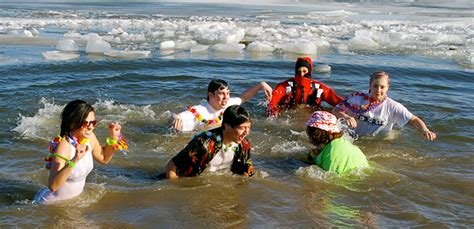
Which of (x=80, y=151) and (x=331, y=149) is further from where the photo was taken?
(x=331, y=149)

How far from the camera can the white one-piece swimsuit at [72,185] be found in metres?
4.38

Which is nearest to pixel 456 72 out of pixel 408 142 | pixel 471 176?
pixel 408 142

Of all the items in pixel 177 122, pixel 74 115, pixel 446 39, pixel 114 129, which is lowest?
pixel 177 122

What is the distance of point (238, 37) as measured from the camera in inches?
625

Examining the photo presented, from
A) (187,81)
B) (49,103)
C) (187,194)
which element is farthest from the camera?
(187,81)

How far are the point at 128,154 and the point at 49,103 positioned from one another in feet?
8.90

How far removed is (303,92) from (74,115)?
466 centimetres

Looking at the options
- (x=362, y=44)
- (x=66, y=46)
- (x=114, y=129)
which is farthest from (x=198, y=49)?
(x=114, y=129)

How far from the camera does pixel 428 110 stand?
27.6 ft

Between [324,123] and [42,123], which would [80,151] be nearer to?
[324,123]

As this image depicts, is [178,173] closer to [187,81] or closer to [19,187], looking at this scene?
[19,187]

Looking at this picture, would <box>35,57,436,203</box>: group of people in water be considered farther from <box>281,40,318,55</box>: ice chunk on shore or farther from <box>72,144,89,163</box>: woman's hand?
<box>281,40,318,55</box>: ice chunk on shore

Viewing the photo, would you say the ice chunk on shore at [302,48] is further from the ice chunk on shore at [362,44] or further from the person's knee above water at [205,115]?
the person's knee above water at [205,115]

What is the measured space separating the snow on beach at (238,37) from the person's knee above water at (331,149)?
7928mm
